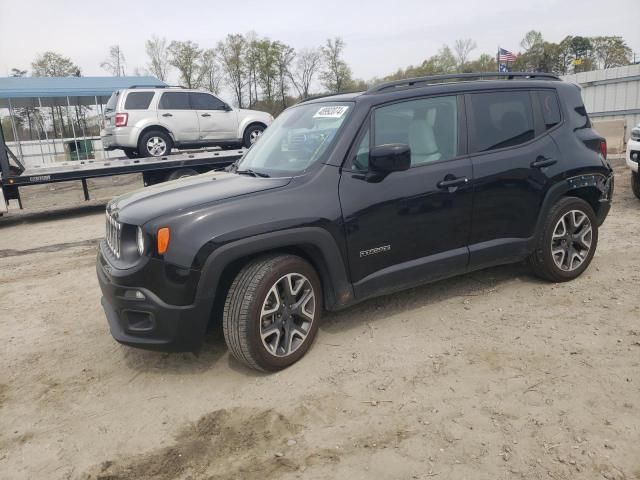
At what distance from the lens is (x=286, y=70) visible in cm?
5625

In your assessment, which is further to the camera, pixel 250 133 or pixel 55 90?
pixel 55 90

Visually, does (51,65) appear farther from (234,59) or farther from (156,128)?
(156,128)

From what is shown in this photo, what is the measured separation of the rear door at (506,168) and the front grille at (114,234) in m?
2.69

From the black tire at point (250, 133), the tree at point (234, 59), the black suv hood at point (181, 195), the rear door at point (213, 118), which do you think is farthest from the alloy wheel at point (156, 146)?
the tree at point (234, 59)

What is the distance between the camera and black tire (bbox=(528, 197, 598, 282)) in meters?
4.50

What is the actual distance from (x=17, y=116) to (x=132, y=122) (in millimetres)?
19163

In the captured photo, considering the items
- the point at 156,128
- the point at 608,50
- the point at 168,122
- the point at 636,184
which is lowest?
the point at 636,184

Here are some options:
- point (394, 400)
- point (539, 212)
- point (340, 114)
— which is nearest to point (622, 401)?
point (394, 400)

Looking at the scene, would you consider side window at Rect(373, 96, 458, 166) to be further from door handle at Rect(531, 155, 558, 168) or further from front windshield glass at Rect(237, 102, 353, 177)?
door handle at Rect(531, 155, 558, 168)

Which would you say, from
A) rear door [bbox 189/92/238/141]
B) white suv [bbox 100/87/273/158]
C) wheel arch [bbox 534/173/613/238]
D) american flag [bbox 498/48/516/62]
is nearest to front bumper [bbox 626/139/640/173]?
wheel arch [bbox 534/173/613/238]

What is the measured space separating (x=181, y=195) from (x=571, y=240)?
11.5ft

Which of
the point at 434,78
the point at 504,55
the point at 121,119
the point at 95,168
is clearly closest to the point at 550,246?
the point at 434,78

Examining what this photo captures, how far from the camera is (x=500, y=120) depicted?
14.2 ft

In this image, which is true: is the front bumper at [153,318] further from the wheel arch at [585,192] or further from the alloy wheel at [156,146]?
the alloy wheel at [156,146]
